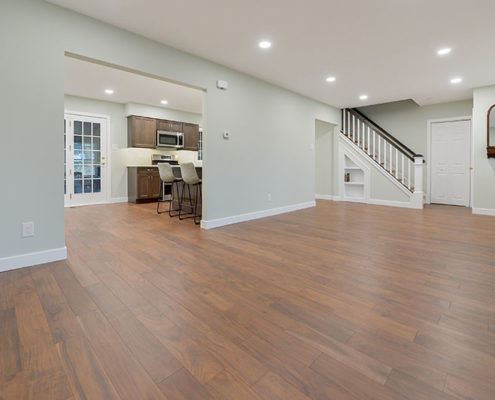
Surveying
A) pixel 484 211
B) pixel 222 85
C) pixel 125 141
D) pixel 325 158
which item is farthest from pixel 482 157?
pixel 125 141

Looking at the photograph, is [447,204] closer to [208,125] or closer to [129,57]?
[208,125]

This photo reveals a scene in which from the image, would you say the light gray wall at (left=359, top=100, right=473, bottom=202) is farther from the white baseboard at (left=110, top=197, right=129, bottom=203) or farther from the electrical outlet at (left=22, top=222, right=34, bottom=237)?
the electrical outlet at (left=22, top=222, right=34, bottom=237)

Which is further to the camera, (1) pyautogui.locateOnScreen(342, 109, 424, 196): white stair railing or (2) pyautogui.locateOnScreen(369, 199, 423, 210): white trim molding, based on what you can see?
(1) pyautogui.locateOnScreen(342, 109, 424, 196): white stair railing

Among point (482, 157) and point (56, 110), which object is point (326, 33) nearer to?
point (56, 110)

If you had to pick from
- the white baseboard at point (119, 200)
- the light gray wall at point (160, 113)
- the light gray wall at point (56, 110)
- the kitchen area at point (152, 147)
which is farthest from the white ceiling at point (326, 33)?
the white baseboard at point (119, 200)

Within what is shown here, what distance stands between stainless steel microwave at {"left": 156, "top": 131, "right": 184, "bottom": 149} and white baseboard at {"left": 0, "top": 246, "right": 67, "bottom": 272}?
5.04 metres

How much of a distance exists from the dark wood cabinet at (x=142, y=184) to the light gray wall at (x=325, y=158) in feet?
14.6

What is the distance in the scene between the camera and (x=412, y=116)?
7.03 m

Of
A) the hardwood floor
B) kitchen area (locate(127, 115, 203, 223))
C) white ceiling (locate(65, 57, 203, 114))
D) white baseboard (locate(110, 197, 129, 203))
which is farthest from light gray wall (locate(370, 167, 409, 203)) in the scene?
white baseboard (locate(110, 197, 129, 203))

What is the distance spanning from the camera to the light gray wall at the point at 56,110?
243 centimetres

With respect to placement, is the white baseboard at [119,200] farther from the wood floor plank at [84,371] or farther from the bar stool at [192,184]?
the wood floor plank at [84,371]

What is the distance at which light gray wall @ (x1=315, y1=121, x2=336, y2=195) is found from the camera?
753 cm

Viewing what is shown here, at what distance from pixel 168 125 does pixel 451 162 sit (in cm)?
717

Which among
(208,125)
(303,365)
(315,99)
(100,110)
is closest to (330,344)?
(303,365)
